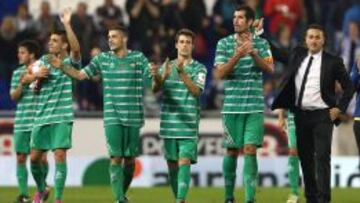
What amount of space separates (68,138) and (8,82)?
9.48 metres

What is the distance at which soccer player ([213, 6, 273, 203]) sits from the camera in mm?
16078

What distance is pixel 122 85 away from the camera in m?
16.2

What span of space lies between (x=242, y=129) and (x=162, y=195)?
431cm

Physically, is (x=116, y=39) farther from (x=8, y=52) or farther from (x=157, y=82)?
(x=8, y=52)

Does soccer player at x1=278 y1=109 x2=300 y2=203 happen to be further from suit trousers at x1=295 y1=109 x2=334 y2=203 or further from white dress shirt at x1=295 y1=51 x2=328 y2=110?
white dress shirt at x1=295 y1=51 x2=328 y2=110

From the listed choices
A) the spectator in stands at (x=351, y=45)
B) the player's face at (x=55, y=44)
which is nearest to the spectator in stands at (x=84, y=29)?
the spectator in stands at (x=351, y=45)

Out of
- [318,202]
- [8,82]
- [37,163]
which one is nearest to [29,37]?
[8,82]

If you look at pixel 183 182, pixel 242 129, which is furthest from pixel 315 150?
pixel 183 182

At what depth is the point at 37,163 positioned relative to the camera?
17.0m

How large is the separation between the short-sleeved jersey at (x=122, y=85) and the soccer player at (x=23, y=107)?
2.24 metres

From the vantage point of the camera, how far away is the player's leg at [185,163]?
1593 centimetres

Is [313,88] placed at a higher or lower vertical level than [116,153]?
higher

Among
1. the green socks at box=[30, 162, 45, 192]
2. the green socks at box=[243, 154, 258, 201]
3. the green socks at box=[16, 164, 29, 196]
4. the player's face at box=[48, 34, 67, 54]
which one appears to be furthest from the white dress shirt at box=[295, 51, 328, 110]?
the green socks at box=[16, 164, 29, 196]

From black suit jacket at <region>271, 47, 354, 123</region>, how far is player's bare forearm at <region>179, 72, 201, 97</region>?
1227 mm
